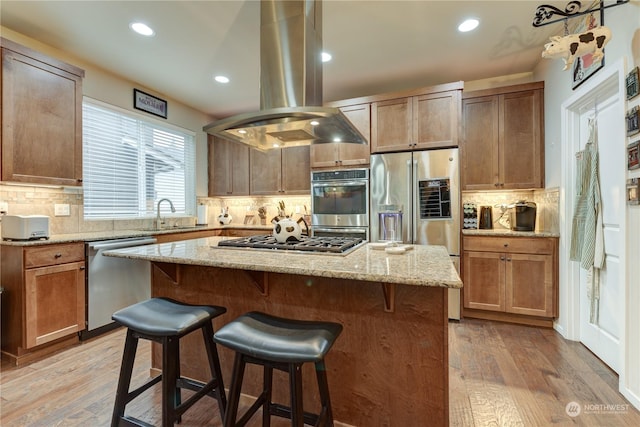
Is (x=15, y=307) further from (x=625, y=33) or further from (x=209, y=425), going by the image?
(x=625, y=33)

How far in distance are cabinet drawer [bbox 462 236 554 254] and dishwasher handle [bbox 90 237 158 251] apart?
3.24 meters

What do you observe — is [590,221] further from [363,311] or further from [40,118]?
[40,118]

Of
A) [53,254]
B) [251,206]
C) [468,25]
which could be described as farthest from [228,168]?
[468,25]

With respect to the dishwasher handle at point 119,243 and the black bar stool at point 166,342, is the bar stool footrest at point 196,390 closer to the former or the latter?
the black bar stool at point 166,342

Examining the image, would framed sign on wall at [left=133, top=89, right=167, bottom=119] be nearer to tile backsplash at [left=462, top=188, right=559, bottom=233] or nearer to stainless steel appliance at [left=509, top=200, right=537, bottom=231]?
tile backsplash at [left=462, top=188, right=559, bottom=233]

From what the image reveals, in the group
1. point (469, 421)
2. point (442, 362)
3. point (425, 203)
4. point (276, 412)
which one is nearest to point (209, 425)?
point (276, 412)

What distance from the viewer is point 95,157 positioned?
3217mm

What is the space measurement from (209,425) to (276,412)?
514 millimetres

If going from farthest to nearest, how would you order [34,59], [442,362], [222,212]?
[222,212]
[34,59]
[442,362]

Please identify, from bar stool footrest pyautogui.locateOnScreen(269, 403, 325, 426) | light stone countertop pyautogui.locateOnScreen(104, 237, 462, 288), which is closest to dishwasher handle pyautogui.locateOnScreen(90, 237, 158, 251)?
light stone countertop pyautogui.locateOnScreen(104, 237, 462, 288)

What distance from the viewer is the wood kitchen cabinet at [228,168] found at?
180 inches

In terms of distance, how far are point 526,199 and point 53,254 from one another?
457 centimetres

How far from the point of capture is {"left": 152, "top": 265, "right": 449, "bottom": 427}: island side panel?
4.49 feet

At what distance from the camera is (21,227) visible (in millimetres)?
2330
